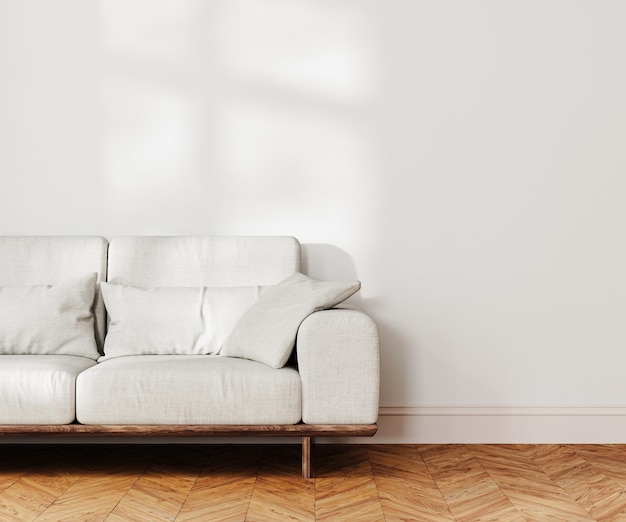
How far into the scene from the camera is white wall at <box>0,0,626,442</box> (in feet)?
11.1

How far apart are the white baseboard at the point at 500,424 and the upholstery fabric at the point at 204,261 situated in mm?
829

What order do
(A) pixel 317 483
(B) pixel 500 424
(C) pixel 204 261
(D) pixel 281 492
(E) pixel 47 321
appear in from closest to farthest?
(D) pixel 281 492 → (A) pixel 317 483 → (E) pixel 47 321 → (C) pixel 204 261 → (B) pixel 500 424

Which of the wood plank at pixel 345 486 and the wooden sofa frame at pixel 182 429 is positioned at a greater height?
the wooden sofa frame at pixel 182 429

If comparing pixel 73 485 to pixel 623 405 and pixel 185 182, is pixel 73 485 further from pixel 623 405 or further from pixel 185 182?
pixel 623 405

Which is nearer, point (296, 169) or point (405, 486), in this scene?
point (405, 486)

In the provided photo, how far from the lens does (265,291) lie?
3.09 meters

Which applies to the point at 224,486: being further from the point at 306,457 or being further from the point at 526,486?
the point at 526,486

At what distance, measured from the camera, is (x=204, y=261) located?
3207mm

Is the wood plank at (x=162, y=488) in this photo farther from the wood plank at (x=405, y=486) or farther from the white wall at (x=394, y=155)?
the white wall at (x=394, y=155)

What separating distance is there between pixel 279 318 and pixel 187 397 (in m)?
0.44

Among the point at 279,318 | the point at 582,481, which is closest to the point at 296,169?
the point at 279,318

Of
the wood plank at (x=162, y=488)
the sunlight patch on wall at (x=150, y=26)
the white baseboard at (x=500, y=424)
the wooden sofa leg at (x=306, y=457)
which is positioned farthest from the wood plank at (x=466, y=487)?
the sunlight patch on wall at (x=150, y=26)

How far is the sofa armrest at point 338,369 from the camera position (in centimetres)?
263

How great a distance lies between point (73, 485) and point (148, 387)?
0.45 meters
